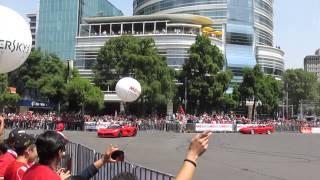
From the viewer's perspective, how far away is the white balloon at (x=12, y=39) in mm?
9711

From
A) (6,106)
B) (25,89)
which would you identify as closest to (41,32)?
(25,89)

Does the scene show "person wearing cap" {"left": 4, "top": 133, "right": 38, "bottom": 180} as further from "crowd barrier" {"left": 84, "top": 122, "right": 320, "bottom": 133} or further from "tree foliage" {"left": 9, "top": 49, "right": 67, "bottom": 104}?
"tree foliage" {"left": 9, "top": 49, "right": 67, "bottom": 104}

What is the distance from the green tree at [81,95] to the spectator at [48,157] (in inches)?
2344

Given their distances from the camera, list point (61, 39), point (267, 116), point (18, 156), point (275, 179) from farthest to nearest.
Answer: point (61, 39) → point (267, 116) → point (275, 179) → point (18, 156)

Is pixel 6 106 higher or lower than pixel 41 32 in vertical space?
lower

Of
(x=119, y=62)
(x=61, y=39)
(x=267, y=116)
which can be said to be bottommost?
(x=267, y=116)

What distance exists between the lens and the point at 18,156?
515cm

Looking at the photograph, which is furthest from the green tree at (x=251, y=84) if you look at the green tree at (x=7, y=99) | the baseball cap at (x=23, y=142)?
the baseball cap at (x=23, y=142)

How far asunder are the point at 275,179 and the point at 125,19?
A: 93.2m

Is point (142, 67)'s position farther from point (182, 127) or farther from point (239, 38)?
point (239, 38)

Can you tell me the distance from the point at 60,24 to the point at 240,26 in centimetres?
4581

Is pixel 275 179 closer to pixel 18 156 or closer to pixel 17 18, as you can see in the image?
pixel 17 18

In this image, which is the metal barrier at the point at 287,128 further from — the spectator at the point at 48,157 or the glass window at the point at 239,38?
the spectator at the point at 48,157

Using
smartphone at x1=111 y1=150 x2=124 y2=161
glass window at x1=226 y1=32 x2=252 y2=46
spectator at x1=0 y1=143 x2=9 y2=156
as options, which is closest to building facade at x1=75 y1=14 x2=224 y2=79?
glass window at x1=226 y1=32 x2=252 y2=46
